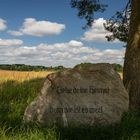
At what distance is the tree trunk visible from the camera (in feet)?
45.6

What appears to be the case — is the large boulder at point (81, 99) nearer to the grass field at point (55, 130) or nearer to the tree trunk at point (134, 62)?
the grass field at point (55, 130)

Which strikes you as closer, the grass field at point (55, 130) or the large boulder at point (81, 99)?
the grass field at point (55, 130)

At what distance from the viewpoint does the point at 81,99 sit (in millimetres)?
11500

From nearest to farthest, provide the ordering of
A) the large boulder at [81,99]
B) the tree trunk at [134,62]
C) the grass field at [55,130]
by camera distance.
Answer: the grass field at [55,130], the large boulder at [81,99], the tree trunk at [134,62]

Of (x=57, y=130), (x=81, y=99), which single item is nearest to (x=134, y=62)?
(x=81, y=99)

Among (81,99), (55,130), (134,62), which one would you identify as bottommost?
(55,130)

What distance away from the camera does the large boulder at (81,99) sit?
1112 centimetres

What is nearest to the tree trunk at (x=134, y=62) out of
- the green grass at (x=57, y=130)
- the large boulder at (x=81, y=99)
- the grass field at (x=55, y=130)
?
the grass field at (x=55, y=130)

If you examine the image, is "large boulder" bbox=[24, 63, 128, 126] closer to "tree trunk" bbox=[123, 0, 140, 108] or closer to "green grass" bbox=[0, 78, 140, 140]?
"green grass" bbox=[0, 78, 140, 140]

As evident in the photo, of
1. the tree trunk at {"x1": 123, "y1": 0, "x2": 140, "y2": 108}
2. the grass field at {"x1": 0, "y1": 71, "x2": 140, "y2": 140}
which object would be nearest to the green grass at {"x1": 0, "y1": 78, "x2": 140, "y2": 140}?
the grass field at {"x1": 0, "y1": 71, "x2": 140, "y2": 140}

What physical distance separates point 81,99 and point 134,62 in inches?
126

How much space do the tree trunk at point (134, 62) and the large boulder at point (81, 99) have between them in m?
2.14

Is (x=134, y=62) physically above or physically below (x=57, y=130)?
above

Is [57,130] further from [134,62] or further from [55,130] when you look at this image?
[134,62]
